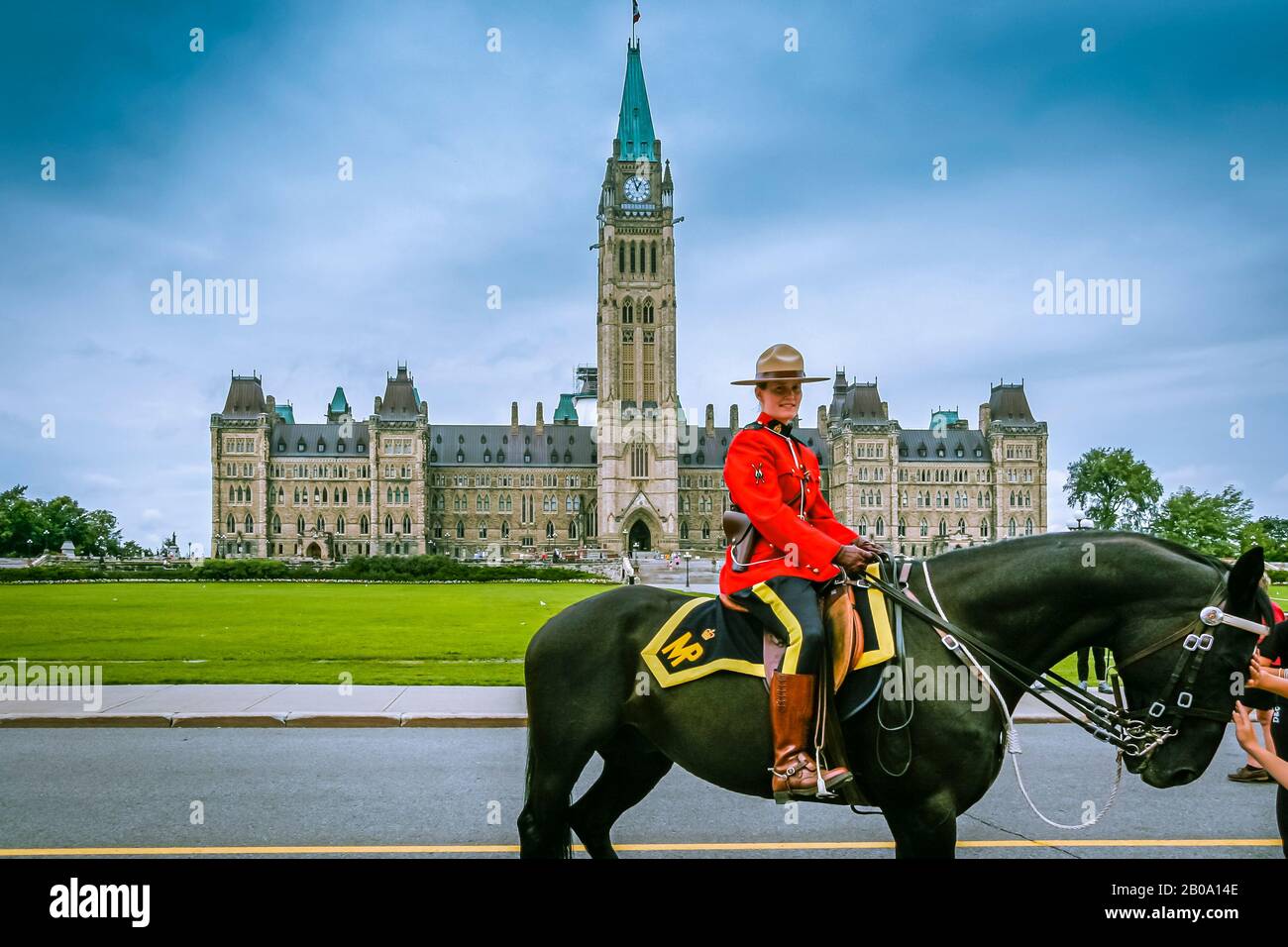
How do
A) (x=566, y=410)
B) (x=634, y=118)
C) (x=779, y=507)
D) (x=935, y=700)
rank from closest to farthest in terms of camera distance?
(x=935, y=700), (x=779, y=507), (x=634, y=118), (x=566, y=410)

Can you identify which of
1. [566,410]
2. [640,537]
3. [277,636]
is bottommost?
[640,537]

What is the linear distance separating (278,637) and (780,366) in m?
19.0

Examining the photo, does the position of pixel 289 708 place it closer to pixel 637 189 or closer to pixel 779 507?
pixel 779 507

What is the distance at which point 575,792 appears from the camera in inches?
344

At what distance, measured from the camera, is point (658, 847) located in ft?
22.9

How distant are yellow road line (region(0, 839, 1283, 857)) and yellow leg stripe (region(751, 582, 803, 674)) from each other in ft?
9.78

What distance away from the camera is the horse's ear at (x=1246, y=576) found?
395cm

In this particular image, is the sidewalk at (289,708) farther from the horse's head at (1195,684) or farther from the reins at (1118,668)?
the horse's head at (1195,684)

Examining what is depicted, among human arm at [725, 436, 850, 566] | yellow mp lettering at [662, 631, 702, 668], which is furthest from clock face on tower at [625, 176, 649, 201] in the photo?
yellow mp lettering at [662, 631, 702, 668]

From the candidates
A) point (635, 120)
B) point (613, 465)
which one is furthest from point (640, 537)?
point (635, 120)
